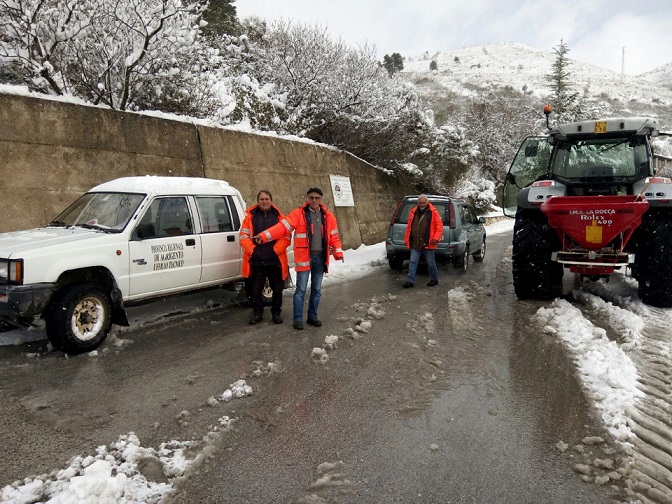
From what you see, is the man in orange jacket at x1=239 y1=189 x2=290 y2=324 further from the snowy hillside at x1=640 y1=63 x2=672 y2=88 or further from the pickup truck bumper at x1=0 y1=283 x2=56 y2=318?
the snowy hillside at x1=640 y1=63 x2=672 y2=88

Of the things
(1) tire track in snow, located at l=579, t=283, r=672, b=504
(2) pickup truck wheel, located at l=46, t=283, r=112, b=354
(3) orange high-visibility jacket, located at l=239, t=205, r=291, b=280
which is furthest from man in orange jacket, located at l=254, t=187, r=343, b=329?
(1) tire track in snow, located at l=579, t=283, r=672, b=504

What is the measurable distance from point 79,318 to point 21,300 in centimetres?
62

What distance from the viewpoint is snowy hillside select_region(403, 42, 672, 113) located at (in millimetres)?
112688

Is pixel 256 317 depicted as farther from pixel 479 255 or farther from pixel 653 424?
pixel 479 255

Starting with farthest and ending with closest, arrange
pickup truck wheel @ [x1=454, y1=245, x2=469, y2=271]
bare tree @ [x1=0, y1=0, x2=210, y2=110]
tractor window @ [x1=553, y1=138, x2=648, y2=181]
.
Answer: pickup truck wheel @ [x1=454, y1=245, x2=469, y2=271]
bare tree @ [x1=0, y1=0, x2=210, y2=110]
tractor window @ [x1=553, y1=138, x2=648, y2=181]

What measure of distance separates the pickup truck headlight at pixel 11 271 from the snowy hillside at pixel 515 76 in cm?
9954

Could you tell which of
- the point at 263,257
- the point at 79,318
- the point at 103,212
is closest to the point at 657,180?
the point at 263,257

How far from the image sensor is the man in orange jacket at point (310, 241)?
635cm

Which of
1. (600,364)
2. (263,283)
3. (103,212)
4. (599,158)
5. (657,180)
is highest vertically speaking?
(599,158)

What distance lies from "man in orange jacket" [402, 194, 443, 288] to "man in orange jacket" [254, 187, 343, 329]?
3224 mm

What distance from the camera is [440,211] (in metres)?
11.1

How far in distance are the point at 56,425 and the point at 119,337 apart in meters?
2.23

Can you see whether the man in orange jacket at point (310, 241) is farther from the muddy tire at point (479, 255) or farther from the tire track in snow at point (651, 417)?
the muddy tire at point (479, 255)

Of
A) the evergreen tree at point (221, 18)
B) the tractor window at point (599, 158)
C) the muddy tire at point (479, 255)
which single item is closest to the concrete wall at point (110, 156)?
the muddy tire at point (479, 255)
